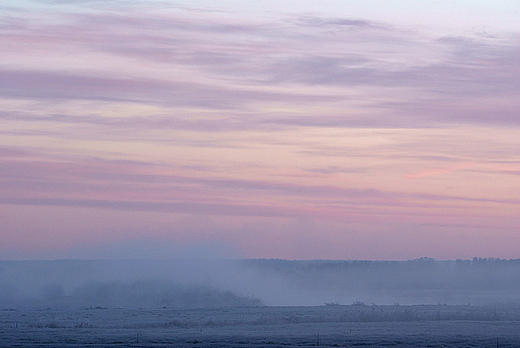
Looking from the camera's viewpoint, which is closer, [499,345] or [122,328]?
[499,345]

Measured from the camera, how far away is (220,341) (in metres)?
49.8

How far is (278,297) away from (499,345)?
104 metres

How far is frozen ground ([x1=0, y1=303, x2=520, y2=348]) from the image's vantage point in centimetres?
4950

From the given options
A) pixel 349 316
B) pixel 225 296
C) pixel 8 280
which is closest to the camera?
pixel 349 316

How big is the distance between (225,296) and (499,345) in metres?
91.4

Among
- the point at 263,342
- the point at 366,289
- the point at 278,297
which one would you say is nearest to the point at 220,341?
the point at 263,342

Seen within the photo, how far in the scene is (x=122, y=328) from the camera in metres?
62.0

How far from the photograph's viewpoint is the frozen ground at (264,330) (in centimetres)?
4950

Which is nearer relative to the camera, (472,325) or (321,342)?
(321,342)

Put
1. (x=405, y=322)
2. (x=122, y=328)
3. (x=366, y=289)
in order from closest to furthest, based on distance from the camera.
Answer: (x=122, y=328), (x=405, y=322), (x=366, y=289)

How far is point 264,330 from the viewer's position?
59.0 m

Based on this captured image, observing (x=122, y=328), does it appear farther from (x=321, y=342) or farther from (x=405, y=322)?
(x=405, y=322)

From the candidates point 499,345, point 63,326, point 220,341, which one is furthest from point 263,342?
point 63,326

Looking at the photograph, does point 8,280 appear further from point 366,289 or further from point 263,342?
point 263,342
